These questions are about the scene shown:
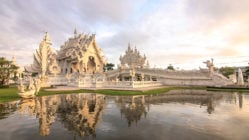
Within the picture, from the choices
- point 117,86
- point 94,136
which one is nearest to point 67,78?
point 117,86

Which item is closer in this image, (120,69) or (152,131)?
(152,131)

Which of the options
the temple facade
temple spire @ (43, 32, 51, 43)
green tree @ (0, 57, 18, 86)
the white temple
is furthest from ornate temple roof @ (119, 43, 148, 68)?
green tree @ (0, 57, 18, 86)

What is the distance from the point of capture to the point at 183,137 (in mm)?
5969

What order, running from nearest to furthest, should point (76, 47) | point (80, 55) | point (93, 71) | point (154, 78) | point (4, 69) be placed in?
point (4, 69), point (154, 78), point (80, 55), point (76, 47), point (93, 71)

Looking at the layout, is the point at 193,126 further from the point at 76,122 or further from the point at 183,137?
the point at 76,122

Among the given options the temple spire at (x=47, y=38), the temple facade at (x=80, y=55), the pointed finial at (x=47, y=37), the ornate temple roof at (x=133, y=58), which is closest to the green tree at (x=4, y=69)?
the temple spire at (x=47, y=38)

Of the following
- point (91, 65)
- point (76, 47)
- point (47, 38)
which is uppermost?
point (47, 38)

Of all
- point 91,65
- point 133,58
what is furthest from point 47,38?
point 133,58

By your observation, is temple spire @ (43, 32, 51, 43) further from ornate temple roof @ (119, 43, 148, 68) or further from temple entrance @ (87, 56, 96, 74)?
ornate temple roof @ (119, 43, 148, 68)

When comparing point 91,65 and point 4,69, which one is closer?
point 4,69

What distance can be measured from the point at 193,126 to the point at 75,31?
43.3 meters

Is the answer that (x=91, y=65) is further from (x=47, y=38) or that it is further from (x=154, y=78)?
(x=154, y=78)

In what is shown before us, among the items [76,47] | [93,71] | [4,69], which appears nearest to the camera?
[4,69]

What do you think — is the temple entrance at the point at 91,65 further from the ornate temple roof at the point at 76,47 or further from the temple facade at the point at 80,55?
the ornate temple roof at the point at 76,47
